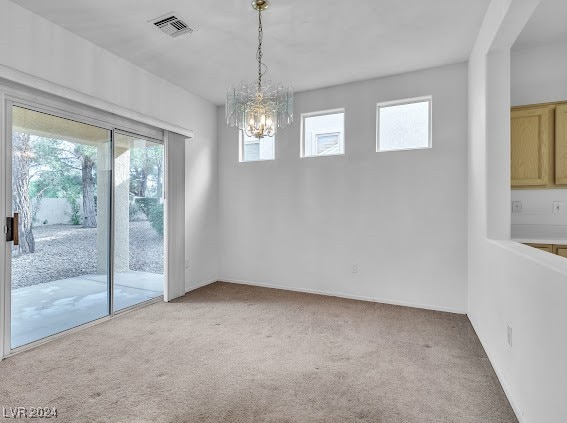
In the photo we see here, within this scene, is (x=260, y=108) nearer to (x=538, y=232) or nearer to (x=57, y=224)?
(x=57, y=224)

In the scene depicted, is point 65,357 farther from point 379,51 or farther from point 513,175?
point 513,175

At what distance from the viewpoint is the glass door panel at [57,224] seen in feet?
8.94

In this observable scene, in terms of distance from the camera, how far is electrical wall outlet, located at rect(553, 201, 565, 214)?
307 centimetres

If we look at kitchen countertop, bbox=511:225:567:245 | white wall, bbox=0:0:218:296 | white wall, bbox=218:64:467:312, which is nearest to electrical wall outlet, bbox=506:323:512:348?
kitchen countertop, bbox=511:225:567:245

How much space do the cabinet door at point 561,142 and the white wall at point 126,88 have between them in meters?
4.43

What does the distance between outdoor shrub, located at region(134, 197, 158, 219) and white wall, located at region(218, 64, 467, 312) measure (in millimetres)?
1304

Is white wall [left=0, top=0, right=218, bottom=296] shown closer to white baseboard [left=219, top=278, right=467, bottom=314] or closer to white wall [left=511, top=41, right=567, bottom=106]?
white baseboard [left=219, top=278, right=467, bottom=314]

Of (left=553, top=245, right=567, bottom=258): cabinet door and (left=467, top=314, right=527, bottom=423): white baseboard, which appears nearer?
(left=467, top=314, right=527, bottom=423): white baseboard

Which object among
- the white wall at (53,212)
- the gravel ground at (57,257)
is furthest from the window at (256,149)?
the white wall at (53,212)

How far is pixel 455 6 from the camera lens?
255 cm

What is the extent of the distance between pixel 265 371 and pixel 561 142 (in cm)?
344

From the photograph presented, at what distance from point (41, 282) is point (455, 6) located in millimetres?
4577

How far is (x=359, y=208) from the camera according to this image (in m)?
4.12

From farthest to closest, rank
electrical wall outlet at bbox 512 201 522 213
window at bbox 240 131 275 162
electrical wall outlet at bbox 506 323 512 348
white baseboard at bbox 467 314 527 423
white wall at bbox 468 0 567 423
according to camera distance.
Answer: window at bbox 240 131 275 162
electrical wall outlet at bbox 512 201 522 213
electrical wall outlet at bbox 506 323 512 348
white baseboard at bbox 467 314 527 423
white wall at bbox 468 0 567 423
